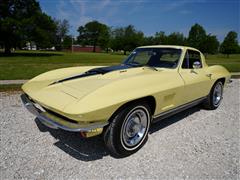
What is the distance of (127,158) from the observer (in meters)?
2.86

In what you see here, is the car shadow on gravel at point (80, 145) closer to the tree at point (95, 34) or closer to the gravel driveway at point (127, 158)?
the gravel driveway at point (127, 158)

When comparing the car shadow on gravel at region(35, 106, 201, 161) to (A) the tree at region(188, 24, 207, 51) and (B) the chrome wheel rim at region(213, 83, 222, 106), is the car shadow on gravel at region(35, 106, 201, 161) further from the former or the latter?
(A) the tree at region(188, 24, 207, 51)

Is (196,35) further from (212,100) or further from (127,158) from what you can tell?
(127,158)

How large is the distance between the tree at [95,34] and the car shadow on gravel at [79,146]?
79.3 metres

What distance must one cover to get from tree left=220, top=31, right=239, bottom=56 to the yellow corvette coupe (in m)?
51.2

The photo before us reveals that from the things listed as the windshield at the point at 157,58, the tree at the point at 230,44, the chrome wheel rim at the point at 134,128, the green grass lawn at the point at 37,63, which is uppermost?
the tree at the point at 230,44

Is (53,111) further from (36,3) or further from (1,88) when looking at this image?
(36,3)

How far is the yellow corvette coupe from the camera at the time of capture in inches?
94.6

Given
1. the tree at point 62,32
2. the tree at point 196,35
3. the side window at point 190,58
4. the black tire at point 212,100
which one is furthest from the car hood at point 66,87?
the tree at point 62,32

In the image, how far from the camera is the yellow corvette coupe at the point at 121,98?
2.40 metres

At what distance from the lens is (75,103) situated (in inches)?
94.7

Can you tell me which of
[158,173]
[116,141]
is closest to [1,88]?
[116,141]

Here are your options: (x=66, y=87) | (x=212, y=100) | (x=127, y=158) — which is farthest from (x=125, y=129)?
(x=212, y=100)

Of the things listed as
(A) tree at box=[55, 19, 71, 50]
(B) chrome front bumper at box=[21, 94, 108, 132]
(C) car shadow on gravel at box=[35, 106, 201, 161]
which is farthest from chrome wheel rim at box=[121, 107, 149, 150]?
(A) tree at box=[55, 19, 71, 50]
